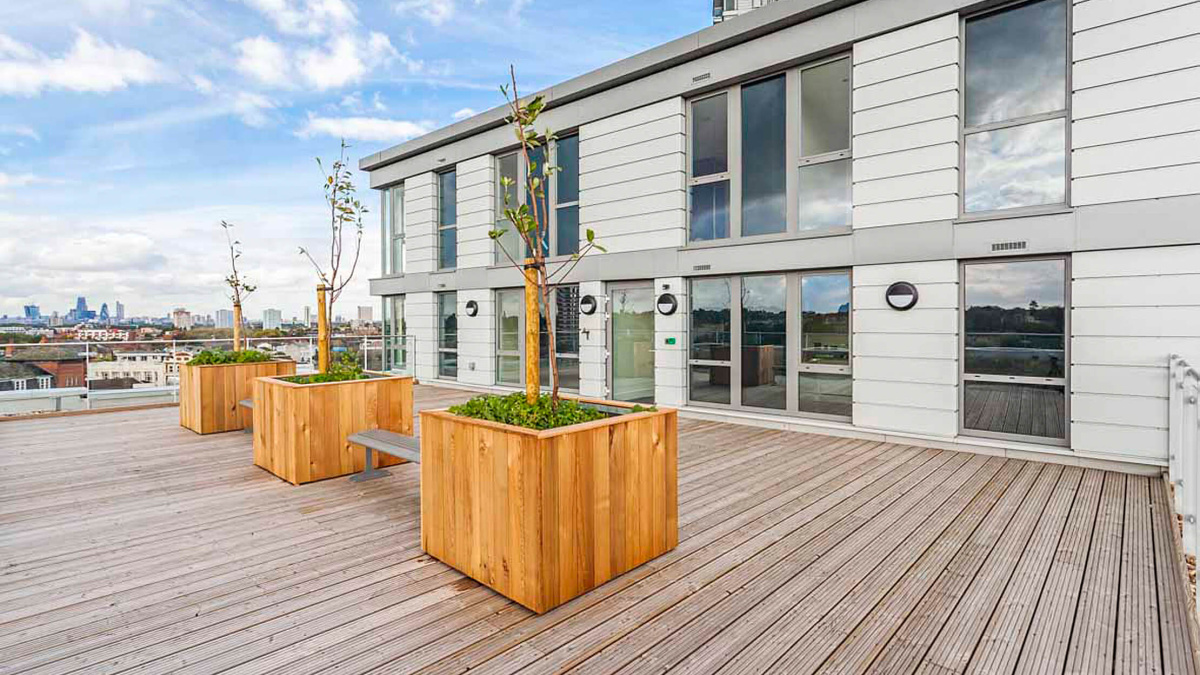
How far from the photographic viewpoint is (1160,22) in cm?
433

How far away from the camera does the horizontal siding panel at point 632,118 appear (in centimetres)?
712

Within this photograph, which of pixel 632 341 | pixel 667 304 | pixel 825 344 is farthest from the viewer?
pixel 632 341

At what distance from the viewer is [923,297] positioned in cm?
533

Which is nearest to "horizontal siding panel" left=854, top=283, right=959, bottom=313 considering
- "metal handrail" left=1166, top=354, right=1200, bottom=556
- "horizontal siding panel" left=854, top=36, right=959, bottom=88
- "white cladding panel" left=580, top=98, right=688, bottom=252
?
"horizontal siding panel" left=854, top=36, right=959, bottom=88

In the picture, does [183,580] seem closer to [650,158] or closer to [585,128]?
[650,158]

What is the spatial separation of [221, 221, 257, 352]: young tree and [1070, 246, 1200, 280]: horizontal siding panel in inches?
374

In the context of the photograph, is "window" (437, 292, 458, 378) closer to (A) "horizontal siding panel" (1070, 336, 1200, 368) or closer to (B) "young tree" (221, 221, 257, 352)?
(B) "young tree" (221, 221, 257, 352)

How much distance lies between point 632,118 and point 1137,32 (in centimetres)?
514

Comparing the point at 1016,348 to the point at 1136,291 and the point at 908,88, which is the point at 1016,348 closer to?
the point at 1136,291

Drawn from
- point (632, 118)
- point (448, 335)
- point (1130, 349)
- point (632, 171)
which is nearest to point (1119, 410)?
point (1130, 349)

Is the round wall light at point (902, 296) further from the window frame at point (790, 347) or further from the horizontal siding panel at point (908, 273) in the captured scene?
the window frame at point (790, 347)

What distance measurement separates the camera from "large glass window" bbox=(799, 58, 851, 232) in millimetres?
5988

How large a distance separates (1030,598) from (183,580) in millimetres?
3864

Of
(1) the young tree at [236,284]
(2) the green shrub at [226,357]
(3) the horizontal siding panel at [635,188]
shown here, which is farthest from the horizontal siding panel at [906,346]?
(1) the young tree at [236,284]
